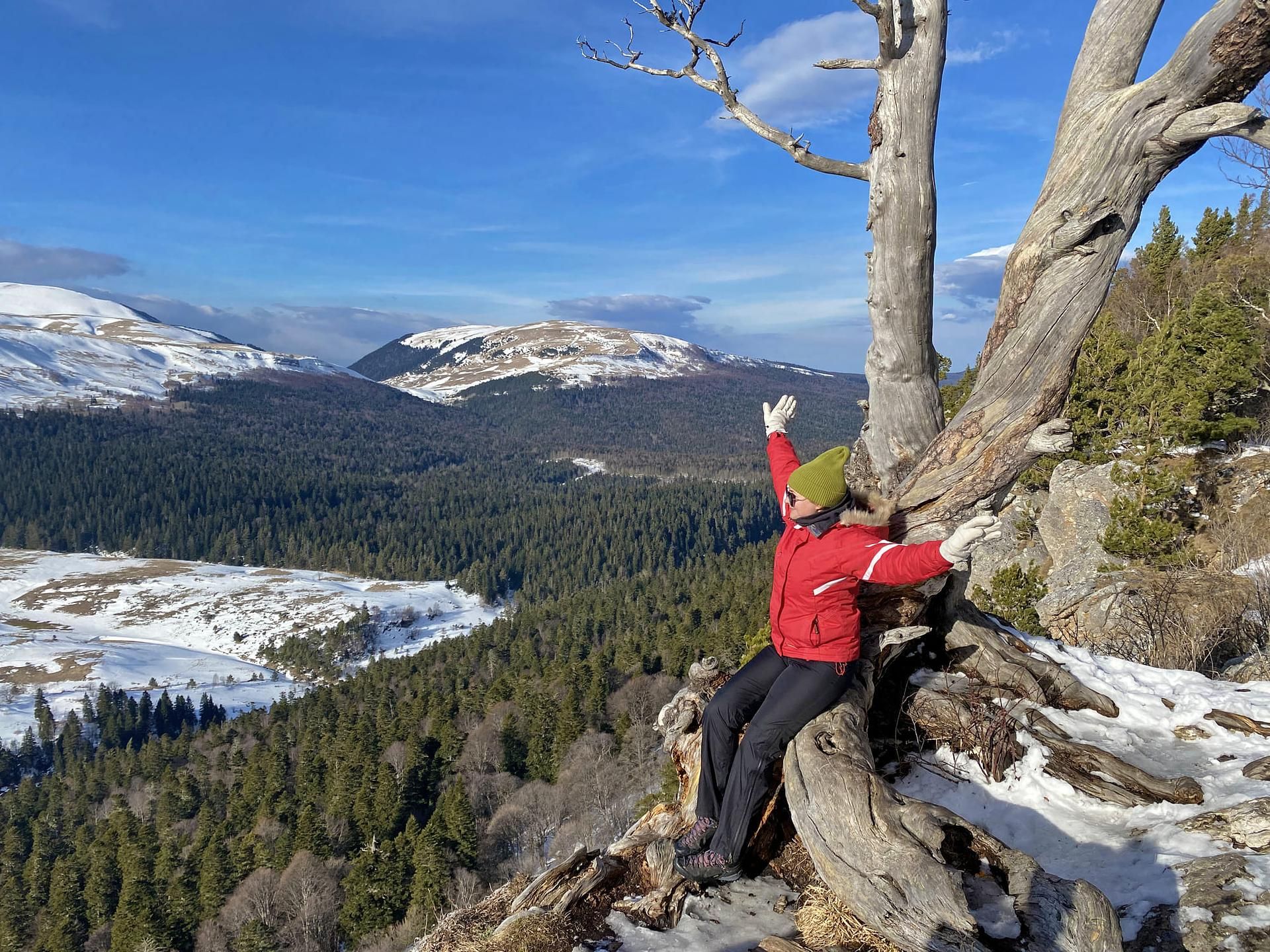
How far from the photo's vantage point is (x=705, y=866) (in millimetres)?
4598

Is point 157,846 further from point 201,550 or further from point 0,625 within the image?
point 201,550

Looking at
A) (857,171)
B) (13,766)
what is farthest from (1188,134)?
(13,766)

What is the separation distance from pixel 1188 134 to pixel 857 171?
214cm

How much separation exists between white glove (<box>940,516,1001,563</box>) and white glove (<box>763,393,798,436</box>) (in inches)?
85.4

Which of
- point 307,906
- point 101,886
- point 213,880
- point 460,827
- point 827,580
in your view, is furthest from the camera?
point 101,886

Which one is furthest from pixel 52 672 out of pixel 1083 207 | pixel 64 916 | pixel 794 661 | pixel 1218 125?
pixel 1218 125

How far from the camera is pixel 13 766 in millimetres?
78750

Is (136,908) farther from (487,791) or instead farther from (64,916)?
(487,791)

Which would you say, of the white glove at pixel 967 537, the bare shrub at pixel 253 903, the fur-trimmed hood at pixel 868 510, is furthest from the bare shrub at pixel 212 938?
the white glove at pixel 967 537

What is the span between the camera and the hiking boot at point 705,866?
15.1 ft

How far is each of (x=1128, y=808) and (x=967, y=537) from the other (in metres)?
2.64

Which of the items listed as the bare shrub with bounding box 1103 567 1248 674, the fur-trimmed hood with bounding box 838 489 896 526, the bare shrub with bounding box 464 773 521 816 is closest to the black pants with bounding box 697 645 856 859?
the fur-trimmed hood with bounding box 838 489 896 526

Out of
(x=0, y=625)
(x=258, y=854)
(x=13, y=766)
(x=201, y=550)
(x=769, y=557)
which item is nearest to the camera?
(x=258, y=854)

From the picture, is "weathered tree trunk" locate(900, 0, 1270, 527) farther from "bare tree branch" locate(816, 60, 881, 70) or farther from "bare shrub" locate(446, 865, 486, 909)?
"bare shrub" locate(446, 865, 486, 909)
